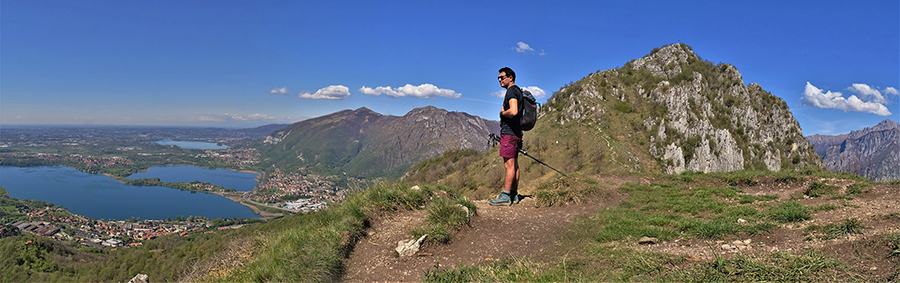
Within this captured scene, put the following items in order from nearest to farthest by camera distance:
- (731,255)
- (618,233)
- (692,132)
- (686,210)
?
1. (731,255)
2. (618,233)
3. (686,210)
4. (692,132)

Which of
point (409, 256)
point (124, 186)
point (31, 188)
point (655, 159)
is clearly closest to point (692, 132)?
point (655, 159)

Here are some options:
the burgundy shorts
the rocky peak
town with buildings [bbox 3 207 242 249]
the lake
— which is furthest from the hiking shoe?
the lake

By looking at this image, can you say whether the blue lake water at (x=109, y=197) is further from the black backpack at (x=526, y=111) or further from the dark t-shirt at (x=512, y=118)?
the black backpack at (x=526, y=111)

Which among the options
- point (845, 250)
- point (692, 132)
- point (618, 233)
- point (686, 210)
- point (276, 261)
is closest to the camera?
point (845, 250)

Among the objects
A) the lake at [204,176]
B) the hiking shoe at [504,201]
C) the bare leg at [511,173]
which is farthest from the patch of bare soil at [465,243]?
the lake at [204,176]

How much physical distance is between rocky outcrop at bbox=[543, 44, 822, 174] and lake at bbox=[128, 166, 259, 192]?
113221 mm

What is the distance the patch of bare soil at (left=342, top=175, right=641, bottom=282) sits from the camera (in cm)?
459

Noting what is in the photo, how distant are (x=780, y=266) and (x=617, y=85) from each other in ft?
136

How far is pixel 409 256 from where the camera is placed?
4.89 meters

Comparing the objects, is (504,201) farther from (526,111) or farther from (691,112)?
(691,112)

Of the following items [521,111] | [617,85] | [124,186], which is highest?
[617,85]

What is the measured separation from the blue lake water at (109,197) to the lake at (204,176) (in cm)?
1296

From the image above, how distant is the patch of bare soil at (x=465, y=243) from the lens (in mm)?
4594

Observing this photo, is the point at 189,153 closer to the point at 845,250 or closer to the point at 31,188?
the point at 31,188
